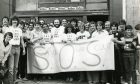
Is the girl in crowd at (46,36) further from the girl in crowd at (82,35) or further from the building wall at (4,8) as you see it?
the building wall at (4,8)

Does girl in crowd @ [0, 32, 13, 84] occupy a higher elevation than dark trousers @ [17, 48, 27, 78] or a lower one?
higher

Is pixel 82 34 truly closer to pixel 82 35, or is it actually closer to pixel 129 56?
pixel 82 35

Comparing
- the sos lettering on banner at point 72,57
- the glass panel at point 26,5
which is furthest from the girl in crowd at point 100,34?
the glass panel at point 26,5

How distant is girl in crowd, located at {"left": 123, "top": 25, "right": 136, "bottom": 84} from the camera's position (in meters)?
11.9

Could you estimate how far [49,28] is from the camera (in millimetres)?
13242

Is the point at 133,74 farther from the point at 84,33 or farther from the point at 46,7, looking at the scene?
the point at 46,7

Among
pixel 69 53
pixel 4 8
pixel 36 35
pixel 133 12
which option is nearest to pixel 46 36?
pixel 36 35

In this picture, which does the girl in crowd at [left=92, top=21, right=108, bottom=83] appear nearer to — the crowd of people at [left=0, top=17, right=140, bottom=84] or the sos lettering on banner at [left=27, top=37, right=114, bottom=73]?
the crowd of people at [left=0, top=17, right=140, bottom=84]

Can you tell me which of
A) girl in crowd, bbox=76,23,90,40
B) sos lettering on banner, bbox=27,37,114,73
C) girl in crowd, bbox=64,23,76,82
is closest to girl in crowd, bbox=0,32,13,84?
sos lettering on banner, bbox=27,37,114,73

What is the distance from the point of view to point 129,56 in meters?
11.9

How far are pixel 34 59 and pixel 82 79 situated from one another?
1.78 m

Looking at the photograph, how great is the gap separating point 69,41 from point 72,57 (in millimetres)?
529

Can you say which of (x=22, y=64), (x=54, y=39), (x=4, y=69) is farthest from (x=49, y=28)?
(x=4, y=69)

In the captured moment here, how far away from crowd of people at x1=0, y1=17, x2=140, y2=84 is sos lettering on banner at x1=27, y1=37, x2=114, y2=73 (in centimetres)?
19
